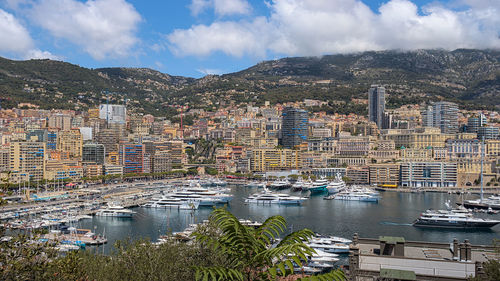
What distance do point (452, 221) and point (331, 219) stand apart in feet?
21.2

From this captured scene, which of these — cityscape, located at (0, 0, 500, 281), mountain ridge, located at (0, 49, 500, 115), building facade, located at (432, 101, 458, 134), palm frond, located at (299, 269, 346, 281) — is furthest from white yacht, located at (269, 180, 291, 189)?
palm frond, located at (299, 269, 346, 281)

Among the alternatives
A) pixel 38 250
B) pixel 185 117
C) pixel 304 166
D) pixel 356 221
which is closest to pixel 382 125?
pixel 304 166

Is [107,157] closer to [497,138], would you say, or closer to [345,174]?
[345,174]

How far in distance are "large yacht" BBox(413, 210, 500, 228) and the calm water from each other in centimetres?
47

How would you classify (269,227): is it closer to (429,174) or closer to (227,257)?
(227,257)

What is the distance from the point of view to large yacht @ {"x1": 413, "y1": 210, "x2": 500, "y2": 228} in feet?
86.2

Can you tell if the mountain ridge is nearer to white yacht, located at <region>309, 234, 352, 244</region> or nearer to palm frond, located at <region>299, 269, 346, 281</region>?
white yacht, located at <region>309, 234, 352, 244</region>

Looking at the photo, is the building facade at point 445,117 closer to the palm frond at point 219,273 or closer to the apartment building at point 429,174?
the apartment building at point 429,174

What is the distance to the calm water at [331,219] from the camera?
2429 centimetres

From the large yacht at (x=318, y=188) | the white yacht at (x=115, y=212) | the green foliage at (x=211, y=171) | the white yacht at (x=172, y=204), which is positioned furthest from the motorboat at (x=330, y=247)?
the green foliage at (x=211, y=171)

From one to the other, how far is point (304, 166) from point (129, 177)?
20.4m

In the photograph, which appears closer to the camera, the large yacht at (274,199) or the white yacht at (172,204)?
the white yacht at (172,204)

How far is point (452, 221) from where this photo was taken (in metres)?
26.5

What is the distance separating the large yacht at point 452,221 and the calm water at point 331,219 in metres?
0.47
